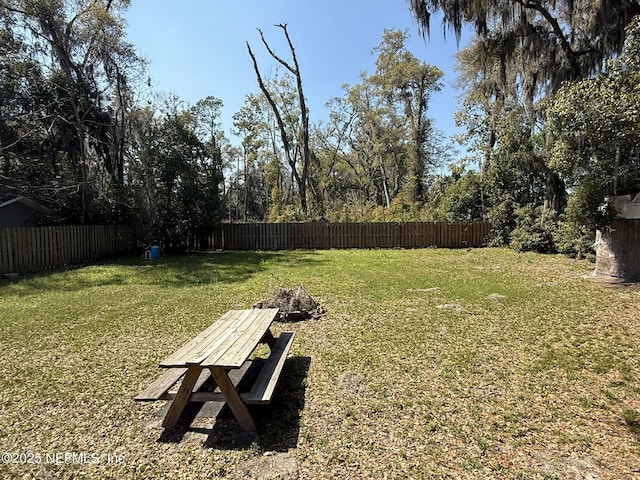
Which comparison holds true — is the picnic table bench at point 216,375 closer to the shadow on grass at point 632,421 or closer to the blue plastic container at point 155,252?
the shadow on grass at point 632,421

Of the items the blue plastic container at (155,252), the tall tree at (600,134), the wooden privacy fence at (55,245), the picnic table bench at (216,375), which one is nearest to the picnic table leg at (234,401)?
the picnic table bench at (216,375)

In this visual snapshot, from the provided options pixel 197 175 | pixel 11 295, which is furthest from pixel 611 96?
pixel 197 175

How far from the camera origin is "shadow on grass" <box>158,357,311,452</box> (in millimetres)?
2215

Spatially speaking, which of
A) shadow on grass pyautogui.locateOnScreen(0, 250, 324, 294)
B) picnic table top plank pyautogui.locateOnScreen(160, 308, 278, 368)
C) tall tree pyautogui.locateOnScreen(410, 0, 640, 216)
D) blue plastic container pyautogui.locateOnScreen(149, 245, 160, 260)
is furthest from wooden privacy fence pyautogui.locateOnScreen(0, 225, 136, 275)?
tall tree pyautogui.locateOnScreen(410, 0, 640, 216)

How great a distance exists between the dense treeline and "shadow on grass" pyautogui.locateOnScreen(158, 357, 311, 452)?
6849 mm

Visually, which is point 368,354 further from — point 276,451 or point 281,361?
point 276,451

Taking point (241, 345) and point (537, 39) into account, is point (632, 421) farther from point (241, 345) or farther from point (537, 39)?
point (537, 39)

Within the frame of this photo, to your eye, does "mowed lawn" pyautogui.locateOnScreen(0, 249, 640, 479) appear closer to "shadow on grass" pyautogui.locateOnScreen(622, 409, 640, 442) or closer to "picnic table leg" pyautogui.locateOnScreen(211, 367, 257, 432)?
"shadow on grass" pyautogui.locateOnScreen(622, 409, 640, 442)

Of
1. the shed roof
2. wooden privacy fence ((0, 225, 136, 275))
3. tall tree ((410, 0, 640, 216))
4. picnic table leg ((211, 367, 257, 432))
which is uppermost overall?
tall tree ((410, 0, 640, 216))

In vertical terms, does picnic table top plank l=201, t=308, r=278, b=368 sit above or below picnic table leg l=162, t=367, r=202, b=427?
above

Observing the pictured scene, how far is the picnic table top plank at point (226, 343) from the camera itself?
86.1 inches

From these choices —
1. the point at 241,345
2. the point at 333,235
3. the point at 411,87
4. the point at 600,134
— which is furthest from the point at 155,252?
the point at 411,87

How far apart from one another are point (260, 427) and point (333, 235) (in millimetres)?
12948

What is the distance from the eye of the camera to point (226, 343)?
2.58 m
